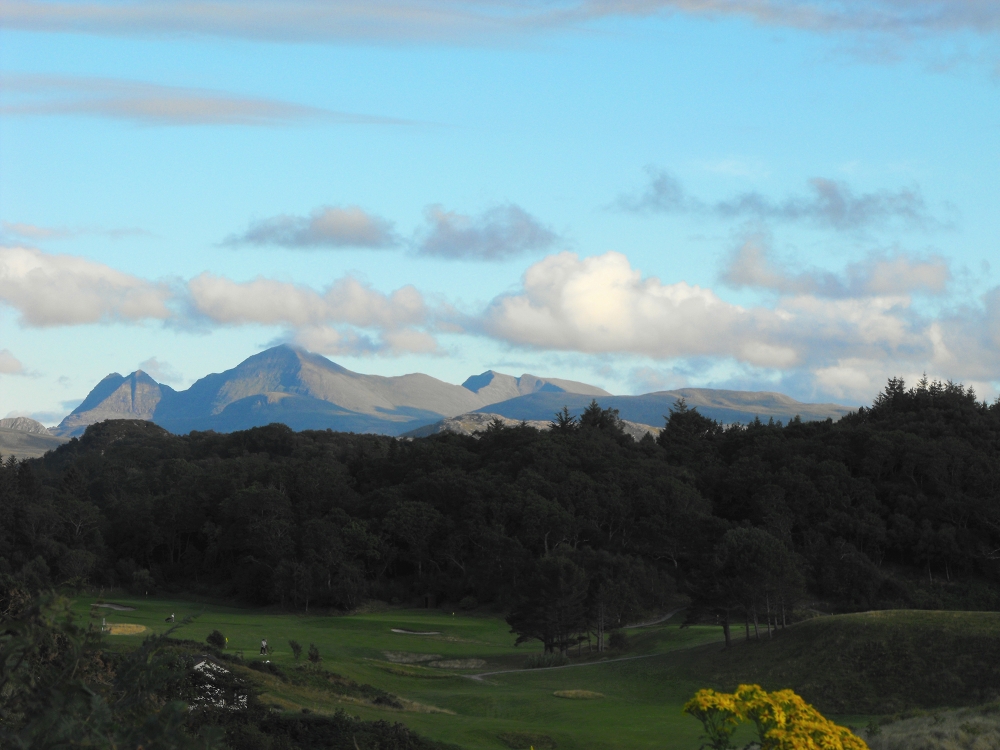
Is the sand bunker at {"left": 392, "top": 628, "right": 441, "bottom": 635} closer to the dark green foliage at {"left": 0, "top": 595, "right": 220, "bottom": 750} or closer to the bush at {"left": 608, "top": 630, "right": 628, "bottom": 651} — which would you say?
the bush at {"left": 608, "top": 630, "right": 628, "bottom": 651}

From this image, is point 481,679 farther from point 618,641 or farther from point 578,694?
point 618,641

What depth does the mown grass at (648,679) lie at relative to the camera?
30641 mm

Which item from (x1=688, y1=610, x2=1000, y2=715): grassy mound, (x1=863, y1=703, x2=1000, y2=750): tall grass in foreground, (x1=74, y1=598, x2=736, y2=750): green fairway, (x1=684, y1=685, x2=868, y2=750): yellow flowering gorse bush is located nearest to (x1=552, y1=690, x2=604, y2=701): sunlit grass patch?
(x1=74, y1=598, x2=736, y2=750): green fairway

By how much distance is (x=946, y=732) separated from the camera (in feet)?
76.2

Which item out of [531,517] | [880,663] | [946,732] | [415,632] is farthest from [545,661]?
[531,517]

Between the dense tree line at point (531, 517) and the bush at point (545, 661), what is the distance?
13.6 metres

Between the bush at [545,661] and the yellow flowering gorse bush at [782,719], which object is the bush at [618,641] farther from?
the yellow flowering gorse bush at [782,719]

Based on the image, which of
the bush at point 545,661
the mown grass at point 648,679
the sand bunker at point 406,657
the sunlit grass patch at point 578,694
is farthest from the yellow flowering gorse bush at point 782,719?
the sand bunker at point 406,657

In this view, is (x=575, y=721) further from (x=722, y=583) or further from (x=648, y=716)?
(x=722, y=583)

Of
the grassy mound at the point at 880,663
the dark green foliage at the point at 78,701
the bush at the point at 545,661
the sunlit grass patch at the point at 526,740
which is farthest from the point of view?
the bush at the point at 545,661

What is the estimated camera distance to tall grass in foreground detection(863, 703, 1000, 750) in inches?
886

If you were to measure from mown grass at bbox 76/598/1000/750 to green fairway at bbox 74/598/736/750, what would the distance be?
0.10 m

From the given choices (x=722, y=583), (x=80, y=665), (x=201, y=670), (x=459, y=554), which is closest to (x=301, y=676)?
(x=201, y=670)

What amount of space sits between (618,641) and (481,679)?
45.9 ft
